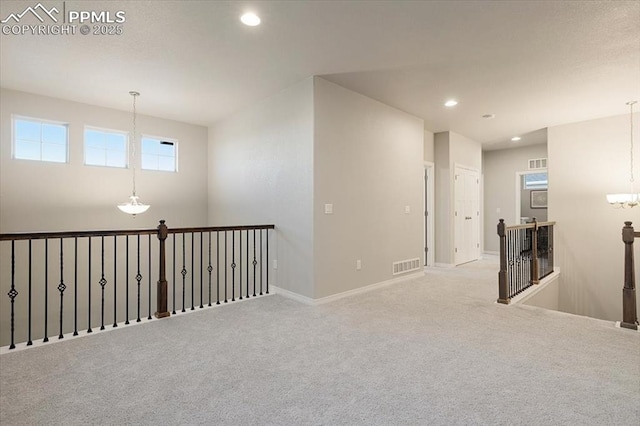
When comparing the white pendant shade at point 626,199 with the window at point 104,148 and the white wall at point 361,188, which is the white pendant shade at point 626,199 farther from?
the window at point 104,148

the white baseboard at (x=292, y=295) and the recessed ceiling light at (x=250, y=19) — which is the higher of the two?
the recessed ceiling light at (x=250, y=19)

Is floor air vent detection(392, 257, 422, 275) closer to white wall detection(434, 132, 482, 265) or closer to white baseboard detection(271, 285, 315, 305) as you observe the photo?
white wall detection(434, 132, 482, 265)

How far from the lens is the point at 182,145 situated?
6062 mm

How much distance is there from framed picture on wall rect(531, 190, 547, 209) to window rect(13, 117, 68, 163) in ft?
35.9

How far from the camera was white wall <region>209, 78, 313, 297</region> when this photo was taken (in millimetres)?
4035

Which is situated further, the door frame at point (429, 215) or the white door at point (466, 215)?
the white door at point (466, 215)

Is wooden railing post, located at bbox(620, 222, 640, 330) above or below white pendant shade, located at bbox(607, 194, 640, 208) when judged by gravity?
below

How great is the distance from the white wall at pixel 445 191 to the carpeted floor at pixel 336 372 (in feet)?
10.3

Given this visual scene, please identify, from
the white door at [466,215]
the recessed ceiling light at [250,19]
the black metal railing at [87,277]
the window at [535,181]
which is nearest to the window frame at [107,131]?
the black metal railing at [87,277]

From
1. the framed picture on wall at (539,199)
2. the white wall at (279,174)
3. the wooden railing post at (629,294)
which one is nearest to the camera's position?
the wooden railing post at (629,294)

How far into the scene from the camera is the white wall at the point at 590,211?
5418 mm

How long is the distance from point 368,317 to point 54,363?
107 inches

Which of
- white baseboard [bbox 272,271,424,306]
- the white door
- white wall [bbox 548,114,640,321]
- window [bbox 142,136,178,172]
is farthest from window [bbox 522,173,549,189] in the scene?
window [bbox 142,136,178,172]
